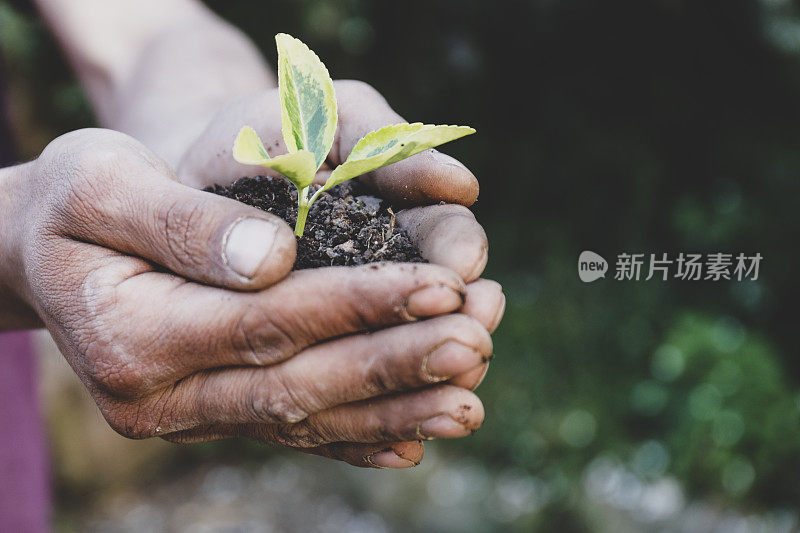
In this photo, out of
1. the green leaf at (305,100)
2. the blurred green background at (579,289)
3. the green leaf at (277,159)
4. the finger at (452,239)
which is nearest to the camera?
the green leaf at (277,159)

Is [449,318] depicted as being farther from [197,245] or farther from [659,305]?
[659,305]

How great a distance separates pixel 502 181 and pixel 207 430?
278 centimetres

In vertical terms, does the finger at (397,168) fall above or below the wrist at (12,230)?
above

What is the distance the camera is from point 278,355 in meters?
0.85

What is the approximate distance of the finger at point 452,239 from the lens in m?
0.88

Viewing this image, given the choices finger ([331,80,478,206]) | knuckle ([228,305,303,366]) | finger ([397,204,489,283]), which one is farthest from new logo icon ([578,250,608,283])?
knuckle ([228,305,303,366])

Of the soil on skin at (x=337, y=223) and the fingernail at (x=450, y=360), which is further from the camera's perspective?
the soil on skin at (x=337, y=223)

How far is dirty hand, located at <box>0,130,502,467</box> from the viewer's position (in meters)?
0.80

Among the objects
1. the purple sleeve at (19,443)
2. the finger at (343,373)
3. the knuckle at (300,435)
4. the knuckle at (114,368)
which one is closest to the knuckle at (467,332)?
the finger at (343,373)

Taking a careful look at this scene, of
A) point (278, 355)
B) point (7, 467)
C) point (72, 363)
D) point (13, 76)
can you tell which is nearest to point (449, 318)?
point (278, 355)

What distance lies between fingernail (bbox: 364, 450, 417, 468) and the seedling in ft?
1.12

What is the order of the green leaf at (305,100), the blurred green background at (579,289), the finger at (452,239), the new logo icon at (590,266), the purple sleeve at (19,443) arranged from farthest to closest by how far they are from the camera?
the new logo icon at (590,266) < the blurred green background at (579,289) < the purple sleeve at (19,443) < the green leaf at (305,100) < the finger at (452,239)

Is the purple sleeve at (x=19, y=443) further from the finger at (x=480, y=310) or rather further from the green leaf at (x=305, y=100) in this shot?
the finger at (x=480, y=310)

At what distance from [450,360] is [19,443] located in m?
1.38
